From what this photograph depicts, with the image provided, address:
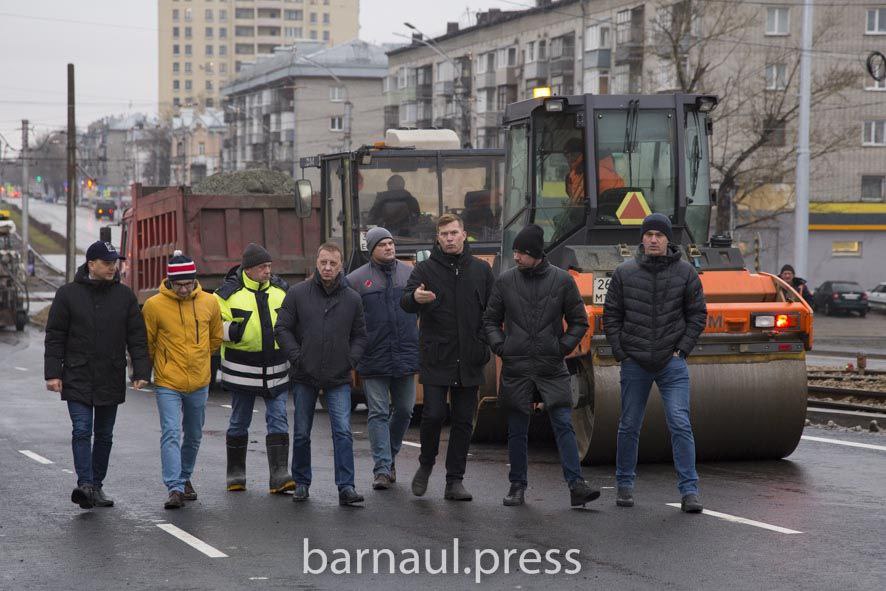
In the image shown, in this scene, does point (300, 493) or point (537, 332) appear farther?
point (300, 493)

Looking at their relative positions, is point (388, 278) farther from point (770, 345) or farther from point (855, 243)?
point (855, 243)

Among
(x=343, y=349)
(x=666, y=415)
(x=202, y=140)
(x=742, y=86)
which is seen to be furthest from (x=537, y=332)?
(x=202, y=140)

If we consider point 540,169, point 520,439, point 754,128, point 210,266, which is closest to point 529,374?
point 520,439

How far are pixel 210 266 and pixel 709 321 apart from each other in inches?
451

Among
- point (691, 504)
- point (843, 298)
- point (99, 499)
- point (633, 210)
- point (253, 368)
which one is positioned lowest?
point (843, 298)

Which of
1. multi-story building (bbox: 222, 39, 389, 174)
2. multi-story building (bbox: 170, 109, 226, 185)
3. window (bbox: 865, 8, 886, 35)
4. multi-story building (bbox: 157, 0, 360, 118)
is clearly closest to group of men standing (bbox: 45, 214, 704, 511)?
window (bbox: 865, 8, 886, 35)

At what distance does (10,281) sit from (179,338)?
3177cm

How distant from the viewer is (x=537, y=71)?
235 feet

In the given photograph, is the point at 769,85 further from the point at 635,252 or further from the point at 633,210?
the point at 635,252

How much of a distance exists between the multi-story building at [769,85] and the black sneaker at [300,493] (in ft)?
124

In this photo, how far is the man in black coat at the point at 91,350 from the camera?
9.91 m

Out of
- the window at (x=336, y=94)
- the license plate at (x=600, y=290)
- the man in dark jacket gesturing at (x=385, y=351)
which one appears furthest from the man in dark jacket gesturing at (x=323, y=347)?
the window at (x=336, y=94)

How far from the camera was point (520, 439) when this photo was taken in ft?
32.4

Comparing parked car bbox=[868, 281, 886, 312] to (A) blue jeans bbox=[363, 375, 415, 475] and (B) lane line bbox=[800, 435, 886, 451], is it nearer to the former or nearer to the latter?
(B) lane line bbox=[800, 435, 886, 451]
